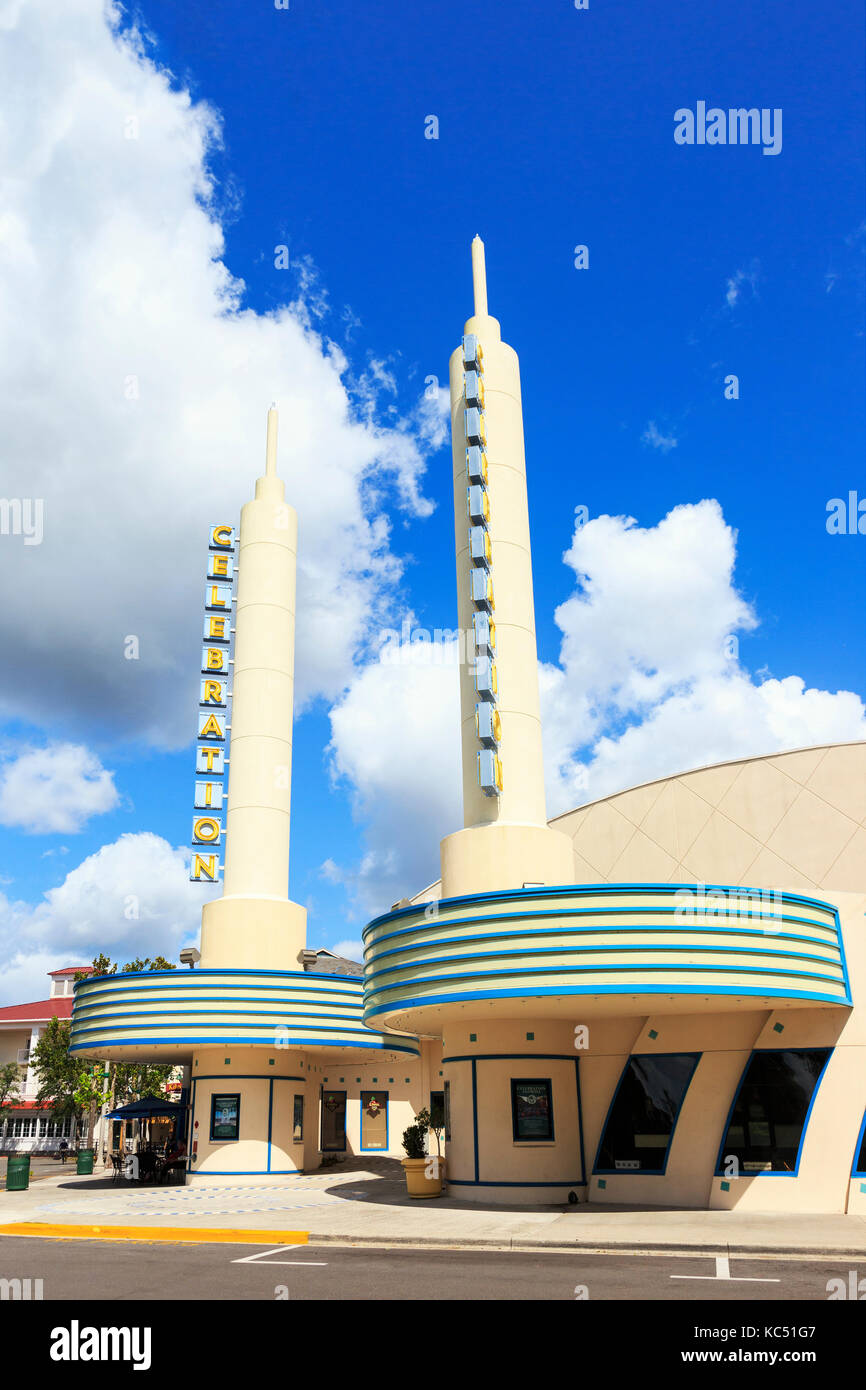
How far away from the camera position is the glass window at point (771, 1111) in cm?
2281

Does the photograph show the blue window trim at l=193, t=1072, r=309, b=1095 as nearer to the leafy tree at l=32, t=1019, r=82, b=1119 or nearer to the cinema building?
the cinema building

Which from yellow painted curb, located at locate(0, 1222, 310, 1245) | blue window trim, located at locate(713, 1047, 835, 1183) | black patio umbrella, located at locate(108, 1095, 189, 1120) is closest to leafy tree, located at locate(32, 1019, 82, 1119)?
black patio umbrella, located at locate(108, 1095, 189, 1120)

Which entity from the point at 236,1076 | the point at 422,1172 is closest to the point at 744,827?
the point at 422,1172

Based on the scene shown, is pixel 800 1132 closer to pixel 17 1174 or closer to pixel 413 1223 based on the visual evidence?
pixel 413 1223

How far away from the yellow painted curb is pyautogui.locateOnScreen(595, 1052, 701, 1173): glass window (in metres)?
8.75

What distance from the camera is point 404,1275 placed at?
14359 millimetres

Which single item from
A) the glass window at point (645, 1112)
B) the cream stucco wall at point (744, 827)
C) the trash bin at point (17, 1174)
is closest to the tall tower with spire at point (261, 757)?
the trash bin at point (17, 1174)

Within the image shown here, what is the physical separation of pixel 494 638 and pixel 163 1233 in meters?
16.2

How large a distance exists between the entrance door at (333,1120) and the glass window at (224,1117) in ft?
31.7

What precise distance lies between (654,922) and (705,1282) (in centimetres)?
827

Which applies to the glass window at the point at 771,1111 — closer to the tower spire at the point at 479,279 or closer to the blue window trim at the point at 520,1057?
the blue window trim at the point at 520,1057

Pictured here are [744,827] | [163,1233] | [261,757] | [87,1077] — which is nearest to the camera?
[163,1233]
